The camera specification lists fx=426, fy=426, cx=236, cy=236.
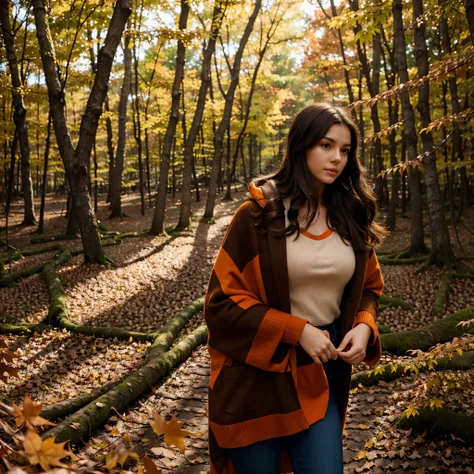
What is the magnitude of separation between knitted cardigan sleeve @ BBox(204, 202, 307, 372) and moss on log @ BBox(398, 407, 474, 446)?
2.75m

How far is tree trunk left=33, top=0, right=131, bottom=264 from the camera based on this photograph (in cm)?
914

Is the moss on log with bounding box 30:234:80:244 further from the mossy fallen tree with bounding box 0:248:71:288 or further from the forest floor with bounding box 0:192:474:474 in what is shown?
the mossy fallen tree with bounding box 0:248:71:288

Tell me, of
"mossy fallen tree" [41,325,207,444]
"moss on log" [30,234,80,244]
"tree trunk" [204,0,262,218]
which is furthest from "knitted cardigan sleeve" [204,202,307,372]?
"tree trunk" [204,0,262,218]

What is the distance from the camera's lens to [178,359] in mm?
5992

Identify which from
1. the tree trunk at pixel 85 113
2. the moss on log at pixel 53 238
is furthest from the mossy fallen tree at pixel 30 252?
the tree trunk at pixel 85 113

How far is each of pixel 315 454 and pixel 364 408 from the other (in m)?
3.24

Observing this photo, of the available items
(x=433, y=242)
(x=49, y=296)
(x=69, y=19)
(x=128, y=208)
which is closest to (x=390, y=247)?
(x=433, y=242)

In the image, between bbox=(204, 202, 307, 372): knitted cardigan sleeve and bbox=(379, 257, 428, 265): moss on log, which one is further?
bbox=(379, 257, 428, 265): moss on log

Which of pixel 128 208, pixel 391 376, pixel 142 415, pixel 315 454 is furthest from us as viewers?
pixel 128 208

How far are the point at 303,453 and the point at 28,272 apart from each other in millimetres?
9198

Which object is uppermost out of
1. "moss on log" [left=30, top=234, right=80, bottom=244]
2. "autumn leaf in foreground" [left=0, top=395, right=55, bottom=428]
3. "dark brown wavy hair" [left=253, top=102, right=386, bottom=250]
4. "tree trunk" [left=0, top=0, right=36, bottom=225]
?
"tree trunk" [left=0, top=0, right=36, bottom=225]

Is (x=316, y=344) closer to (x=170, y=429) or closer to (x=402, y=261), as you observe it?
(x=170, y=429)

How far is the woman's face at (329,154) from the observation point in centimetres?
213

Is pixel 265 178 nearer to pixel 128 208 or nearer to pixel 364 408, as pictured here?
pixel 364 408
